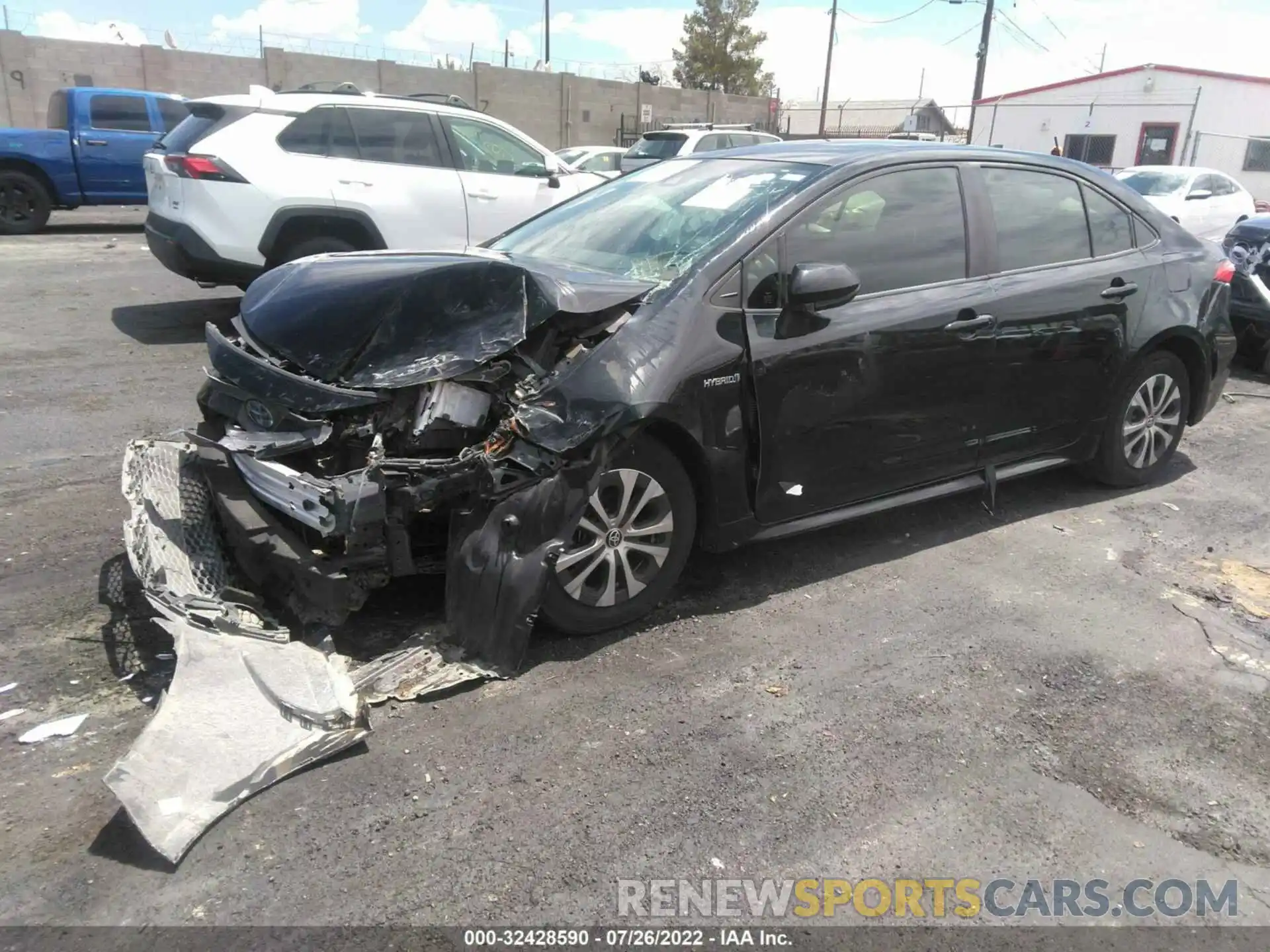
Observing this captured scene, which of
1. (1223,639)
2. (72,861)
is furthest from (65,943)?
(1223,639)

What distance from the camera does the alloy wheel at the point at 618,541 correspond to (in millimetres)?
3490

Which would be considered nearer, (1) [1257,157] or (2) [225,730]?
(2) [225,730]

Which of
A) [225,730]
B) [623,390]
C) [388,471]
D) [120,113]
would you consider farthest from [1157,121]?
[225,730]

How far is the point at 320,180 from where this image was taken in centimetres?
791

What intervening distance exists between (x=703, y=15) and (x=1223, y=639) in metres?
51.8

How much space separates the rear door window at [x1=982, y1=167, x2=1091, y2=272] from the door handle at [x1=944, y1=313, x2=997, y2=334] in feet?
1.10

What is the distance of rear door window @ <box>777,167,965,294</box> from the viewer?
13.0ft

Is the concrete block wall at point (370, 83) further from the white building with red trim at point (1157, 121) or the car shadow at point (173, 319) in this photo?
the car shadow at point (173, 319)

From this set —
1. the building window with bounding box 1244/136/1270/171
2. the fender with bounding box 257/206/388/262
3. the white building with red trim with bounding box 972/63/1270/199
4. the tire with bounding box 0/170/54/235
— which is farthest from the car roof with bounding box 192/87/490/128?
the building window with bounding box 1244/136/1270/171

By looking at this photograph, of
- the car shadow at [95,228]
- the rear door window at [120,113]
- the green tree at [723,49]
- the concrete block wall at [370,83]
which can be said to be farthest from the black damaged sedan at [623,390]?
the green tree at [723,49]

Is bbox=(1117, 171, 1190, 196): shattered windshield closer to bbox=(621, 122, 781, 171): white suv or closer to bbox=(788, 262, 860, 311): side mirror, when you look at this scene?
bbox=(621, 122, 781, 171): white suv

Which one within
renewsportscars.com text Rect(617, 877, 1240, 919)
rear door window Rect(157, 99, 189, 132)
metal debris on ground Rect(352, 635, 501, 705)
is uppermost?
rear door window Rect(157, 99, 189, 132)

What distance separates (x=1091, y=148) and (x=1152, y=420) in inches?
1202

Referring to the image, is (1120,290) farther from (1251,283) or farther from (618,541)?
(1251,283)
